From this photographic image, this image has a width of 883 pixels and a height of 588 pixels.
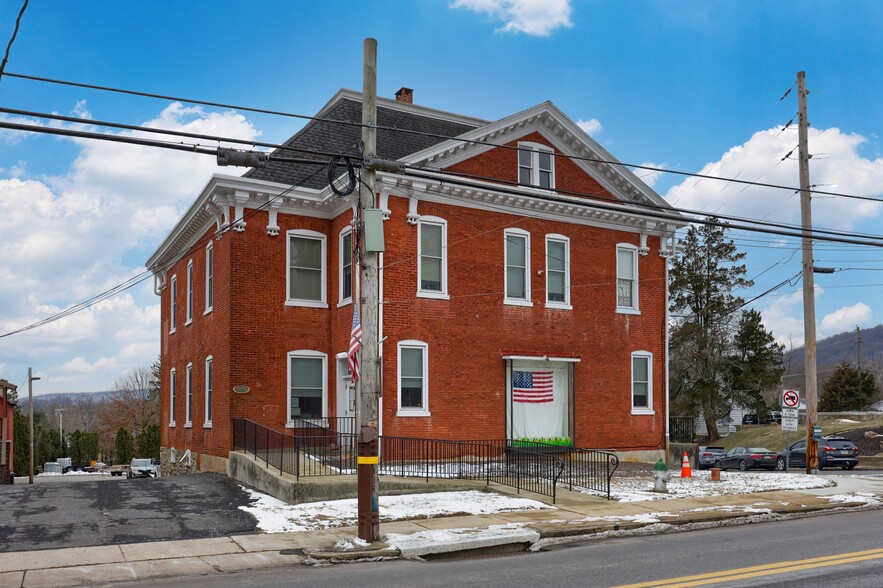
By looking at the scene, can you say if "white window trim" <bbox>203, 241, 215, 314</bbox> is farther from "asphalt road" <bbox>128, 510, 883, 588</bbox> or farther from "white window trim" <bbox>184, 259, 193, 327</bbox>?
"asphalt road" <bbox>128, 510, 883, 588</bbox>

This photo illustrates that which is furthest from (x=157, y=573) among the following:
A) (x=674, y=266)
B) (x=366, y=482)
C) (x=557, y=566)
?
(x=674, y=266)

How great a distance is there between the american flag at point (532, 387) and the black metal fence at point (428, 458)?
148 cm

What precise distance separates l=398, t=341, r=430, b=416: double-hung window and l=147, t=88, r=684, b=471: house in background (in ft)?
0.14

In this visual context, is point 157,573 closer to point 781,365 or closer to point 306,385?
point 306,385

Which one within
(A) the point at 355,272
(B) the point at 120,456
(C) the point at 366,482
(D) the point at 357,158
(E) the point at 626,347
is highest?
(D) the point at 357,158

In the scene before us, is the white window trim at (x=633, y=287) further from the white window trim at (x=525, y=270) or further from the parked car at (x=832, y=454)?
the parked car at (x=832, y=454)

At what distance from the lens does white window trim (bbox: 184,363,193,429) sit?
89.0 ft

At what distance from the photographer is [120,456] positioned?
3014 inches

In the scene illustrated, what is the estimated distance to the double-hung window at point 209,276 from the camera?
81.1 feet

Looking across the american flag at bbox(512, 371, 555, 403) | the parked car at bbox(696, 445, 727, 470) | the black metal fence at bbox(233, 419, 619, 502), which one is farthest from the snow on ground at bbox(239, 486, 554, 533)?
the parked car at bbox(696, 445, 727, 470)

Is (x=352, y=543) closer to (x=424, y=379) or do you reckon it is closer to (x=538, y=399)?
(x=424, y=379)

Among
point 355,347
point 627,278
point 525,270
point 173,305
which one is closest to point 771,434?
point 627,278

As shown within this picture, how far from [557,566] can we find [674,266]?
53.2 metres

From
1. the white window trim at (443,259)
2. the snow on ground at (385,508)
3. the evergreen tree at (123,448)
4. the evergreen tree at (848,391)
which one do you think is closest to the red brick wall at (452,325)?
the white window trim at (443,259)
